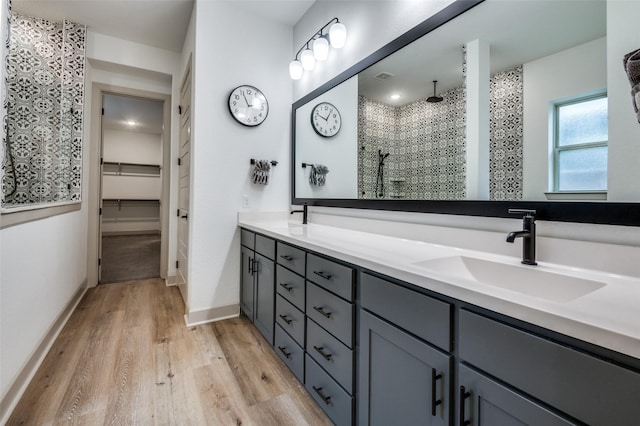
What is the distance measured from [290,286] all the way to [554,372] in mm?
1256

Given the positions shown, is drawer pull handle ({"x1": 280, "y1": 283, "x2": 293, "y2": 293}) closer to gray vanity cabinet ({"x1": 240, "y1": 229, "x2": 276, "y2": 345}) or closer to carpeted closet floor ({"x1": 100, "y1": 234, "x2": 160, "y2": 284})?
gray vanity cabinet ({"x1": 240, "y1": 229, "x2": 276, "y2": 345})

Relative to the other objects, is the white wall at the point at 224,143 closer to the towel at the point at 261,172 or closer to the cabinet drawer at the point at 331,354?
the towel at the point at 261,172

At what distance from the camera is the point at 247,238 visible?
7.78ft

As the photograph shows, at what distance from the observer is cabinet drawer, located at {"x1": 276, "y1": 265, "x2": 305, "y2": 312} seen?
61.1 inches

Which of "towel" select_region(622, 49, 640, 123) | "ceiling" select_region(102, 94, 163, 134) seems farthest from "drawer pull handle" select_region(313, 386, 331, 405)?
"ceiling" select_region(102, 94, 163, 134)

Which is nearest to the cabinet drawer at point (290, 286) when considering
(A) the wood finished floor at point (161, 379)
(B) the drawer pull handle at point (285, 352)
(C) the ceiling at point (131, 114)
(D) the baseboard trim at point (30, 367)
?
(B) the drawer pull handle at point (285, 352)

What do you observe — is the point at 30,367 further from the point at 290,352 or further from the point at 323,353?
the point at 323,353

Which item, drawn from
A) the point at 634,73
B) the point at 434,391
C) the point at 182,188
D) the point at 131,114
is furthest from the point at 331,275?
the point at 131,114

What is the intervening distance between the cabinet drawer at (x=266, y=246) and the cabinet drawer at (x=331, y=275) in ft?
1.54

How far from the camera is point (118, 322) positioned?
2439 mm

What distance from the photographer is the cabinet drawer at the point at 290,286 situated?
1.55 metres

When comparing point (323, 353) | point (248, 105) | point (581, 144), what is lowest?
point (323, 353)

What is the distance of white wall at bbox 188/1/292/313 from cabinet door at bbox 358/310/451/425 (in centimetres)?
173

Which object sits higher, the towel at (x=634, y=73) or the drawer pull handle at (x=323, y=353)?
the towel at (x=634, y=73)
